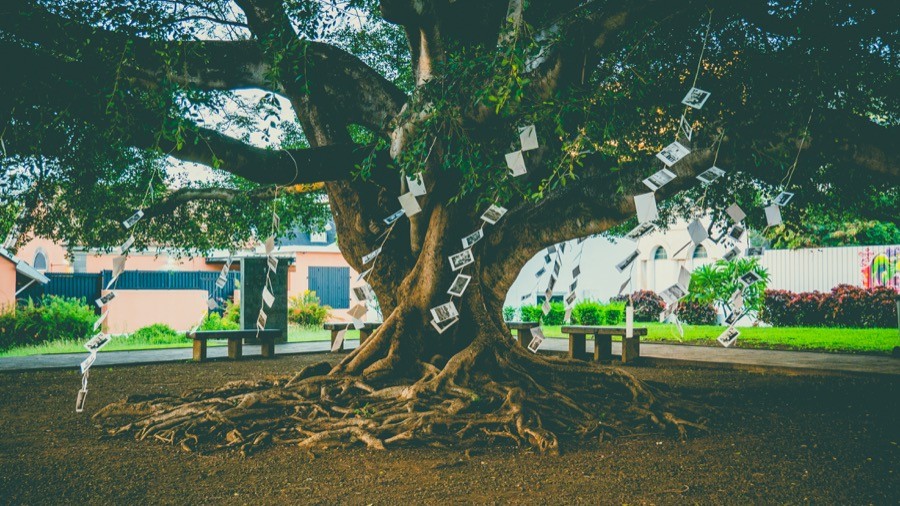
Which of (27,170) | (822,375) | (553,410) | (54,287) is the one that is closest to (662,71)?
(553,410)

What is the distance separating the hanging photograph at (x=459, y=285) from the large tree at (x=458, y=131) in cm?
21

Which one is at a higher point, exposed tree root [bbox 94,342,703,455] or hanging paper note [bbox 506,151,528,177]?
hanging paper note [bbox 506,151,528,177]

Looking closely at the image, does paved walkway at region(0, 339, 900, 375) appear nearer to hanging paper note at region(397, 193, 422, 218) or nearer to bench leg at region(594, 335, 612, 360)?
bench leg at region(594, 335, 612, 360)

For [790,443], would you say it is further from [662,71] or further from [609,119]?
[662,71]

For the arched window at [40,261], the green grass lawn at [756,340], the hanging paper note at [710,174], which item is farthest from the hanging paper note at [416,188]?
the arched window at [40,261]

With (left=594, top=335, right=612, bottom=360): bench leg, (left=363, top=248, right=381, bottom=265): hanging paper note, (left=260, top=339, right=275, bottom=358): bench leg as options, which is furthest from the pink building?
(left=363, top=248, right=381, bottom=265): hanging paper note

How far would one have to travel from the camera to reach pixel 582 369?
7.66m

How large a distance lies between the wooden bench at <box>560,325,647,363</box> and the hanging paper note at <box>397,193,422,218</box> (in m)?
4.66

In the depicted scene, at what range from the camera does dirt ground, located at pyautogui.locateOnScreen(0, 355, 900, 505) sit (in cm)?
405

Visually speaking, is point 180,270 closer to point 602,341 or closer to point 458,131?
point 602,341

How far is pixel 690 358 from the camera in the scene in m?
11.0

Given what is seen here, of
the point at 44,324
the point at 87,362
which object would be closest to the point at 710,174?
the point at 87,362

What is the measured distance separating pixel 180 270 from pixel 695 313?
15911 millimetres

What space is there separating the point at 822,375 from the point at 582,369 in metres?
3.74
